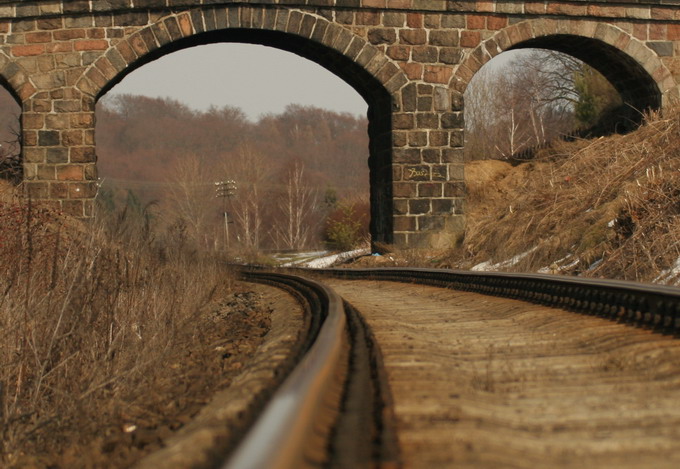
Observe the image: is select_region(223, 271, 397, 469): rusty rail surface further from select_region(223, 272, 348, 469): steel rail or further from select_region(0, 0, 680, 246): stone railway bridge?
select_region(0, 0, 680, 246): stone railway bridge

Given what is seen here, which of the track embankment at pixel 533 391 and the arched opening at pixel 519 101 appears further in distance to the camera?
the arched opening at pixel 519 101

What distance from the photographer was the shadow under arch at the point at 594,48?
1925cm

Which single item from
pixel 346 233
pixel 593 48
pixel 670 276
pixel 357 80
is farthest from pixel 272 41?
pixel 346 233

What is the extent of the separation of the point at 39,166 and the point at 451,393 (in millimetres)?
16208

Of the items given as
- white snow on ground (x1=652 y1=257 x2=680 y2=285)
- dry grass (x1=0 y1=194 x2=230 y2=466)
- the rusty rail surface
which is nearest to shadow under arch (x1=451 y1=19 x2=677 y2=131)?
white snow on ground (x1=652 y1=257 x2=680 y2=285)

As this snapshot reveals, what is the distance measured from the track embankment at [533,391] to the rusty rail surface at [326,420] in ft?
0.39

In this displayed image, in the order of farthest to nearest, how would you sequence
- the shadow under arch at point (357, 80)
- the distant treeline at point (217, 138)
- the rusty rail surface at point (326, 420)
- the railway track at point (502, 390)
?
1. the distant treeline at point (217, 138)
2. the shadow under arch at point (357, 80)
3. the railway track at point (502, 390)
4. the rusty rail surface at point (326, 420)

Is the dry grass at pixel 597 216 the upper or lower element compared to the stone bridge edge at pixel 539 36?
lower

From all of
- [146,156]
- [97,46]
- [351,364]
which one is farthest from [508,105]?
[146,156]

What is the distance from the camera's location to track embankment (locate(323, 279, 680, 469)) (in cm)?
284

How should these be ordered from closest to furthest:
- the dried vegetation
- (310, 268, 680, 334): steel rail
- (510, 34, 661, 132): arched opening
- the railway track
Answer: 1. the railway track
2. the dried vegetation
3. (310, 268, 680, 334): steel rail
4. (510, 34, 661, 132): arched opening

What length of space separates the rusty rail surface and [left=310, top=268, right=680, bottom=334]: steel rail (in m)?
2.15

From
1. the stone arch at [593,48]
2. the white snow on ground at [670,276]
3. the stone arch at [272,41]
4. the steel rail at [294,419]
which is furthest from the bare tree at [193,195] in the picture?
the steel rail at [294,419]

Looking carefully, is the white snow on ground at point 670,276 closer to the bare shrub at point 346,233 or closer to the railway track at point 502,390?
the railway track at point 502,390
